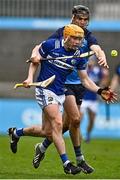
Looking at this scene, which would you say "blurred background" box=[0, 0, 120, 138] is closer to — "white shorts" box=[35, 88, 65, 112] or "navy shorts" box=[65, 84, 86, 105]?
"navy shorts" box=[65, 84, 86, 105]

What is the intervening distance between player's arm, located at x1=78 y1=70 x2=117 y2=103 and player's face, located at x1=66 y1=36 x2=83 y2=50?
0.84 metres

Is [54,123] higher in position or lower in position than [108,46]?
higher

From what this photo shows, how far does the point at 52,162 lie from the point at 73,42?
3474mm

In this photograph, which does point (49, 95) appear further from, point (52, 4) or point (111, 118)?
point (52, 4)

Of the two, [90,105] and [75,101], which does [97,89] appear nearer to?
[75,101]

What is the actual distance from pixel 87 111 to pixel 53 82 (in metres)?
10.8

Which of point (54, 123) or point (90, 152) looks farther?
point (90, 152)

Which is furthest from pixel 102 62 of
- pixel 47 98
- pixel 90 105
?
pixel 90 105

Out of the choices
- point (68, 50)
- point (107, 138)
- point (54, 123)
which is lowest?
point (107, 138)

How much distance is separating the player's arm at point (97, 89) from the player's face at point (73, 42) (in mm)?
837

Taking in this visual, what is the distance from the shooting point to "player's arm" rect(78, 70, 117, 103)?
1366 centimetres

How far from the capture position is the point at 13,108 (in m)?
25.2

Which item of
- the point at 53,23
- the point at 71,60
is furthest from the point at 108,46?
the point at 71,60

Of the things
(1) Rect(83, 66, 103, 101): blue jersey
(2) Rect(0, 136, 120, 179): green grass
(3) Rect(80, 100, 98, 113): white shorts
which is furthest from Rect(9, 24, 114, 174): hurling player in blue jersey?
(1) Rect(83, 66, 103, 101): blue jersey
